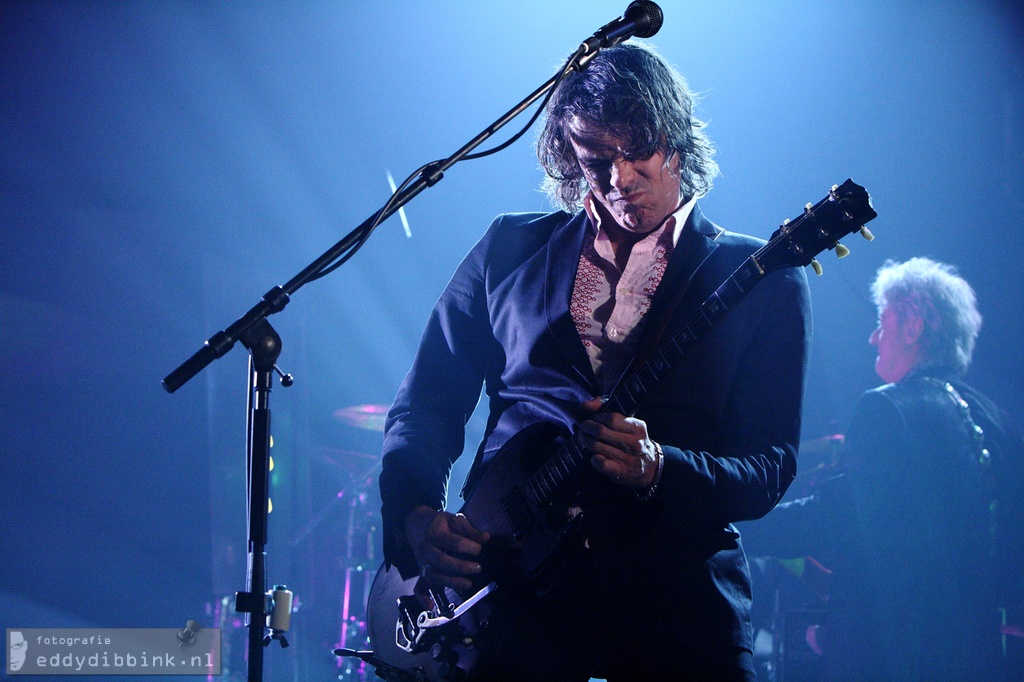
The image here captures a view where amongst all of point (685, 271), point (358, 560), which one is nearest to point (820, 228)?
point (685, 271)

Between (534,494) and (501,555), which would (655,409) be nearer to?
(534,494)

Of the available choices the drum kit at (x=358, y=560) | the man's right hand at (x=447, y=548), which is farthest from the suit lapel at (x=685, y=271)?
the drum kit at (x=358, y=560)

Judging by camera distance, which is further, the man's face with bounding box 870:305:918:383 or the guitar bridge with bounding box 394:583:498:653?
the man's face with bounding box 870:305:918:383

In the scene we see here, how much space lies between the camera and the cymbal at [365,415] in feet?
14.8

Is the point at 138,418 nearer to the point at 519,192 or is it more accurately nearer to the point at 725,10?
the point at 519,192

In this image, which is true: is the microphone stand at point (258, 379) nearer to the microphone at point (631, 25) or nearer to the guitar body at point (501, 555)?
the microphone at point (631, 25)

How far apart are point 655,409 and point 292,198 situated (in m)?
3.79

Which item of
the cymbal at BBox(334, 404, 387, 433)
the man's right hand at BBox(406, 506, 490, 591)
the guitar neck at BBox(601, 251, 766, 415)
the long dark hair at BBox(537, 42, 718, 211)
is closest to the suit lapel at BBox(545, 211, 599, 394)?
the guitar neck at BBox(601, 251, 766, 415)

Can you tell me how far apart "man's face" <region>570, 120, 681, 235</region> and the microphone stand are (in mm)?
328

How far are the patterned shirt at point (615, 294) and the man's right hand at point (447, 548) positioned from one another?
1.50ft

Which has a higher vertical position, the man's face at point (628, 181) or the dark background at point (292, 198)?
→ the dark background at point (292, 198)

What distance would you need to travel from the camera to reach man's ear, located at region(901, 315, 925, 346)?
12.2 ft

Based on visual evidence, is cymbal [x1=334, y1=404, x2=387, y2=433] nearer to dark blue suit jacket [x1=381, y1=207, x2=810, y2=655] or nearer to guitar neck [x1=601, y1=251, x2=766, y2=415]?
dark blue suit jacket [x1=381, y1=207, x2=810, y2=655]

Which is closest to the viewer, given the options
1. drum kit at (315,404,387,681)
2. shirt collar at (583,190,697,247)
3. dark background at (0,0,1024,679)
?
shirt collar at (583,190,697,247)
